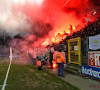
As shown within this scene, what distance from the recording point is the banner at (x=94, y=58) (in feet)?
18.1

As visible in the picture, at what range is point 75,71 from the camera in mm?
7273

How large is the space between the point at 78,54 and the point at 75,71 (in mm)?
1114

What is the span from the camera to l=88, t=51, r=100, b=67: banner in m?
5.51

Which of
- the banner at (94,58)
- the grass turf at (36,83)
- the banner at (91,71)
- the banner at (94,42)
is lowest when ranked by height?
the grass turf at (36,83)

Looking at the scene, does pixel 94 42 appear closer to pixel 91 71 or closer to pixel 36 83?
pixel 91 71

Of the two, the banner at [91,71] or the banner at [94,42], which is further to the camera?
the banner at [94,42]

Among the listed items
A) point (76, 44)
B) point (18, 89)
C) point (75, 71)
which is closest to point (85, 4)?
point (76, 44)

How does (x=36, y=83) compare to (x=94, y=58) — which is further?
(x=94, y=58)

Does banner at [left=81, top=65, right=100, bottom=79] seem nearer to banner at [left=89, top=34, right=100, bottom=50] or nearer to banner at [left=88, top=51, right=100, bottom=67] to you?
banner at [left=88, top=51, right=100, bottom=67]

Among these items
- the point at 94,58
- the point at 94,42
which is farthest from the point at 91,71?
the point at 94,42

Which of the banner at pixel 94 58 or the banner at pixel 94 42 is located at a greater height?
the banner at pixel 94 42

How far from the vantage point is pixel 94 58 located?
5.78 meters

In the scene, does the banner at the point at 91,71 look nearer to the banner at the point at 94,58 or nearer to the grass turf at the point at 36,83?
the banner at the point at 94,58

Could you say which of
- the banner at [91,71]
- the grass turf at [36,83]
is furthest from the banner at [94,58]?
the grass turf at [36,83]
